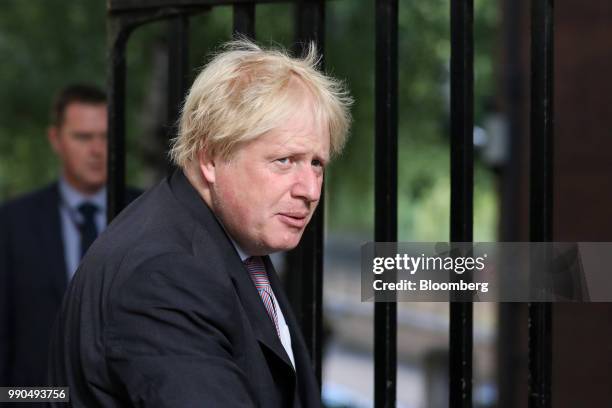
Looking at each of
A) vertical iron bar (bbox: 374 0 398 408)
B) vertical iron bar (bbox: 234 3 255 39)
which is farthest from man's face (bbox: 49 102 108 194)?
vertical iron bar (bbox: 374 0 398 408)

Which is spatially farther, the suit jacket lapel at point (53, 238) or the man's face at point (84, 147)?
the man's face at point (84, 147)

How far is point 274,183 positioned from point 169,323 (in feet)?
1.20

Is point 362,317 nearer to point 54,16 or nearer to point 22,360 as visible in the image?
point 54,16

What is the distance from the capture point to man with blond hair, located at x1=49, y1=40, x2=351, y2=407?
165 centimetres

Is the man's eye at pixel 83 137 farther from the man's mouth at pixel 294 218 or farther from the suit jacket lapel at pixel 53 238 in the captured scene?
the man's mouth at pixel 294 218

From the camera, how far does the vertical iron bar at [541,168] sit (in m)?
2.12

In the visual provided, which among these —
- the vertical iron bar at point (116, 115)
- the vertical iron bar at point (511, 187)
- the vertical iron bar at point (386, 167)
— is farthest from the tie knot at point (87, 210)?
the vertical iron bar at point (511, 187)

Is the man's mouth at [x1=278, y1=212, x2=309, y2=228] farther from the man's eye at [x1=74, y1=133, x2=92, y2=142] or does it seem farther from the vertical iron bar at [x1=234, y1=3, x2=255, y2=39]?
the man's eye at [x1=74, y1=133, x2=92, y2=142]

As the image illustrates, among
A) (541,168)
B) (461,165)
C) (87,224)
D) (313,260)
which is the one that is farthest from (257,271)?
(87,224)

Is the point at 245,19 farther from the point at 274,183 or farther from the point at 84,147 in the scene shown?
→ the point at 84,147

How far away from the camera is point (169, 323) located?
5.41 ft

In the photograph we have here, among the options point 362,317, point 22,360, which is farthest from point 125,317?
point 362,317

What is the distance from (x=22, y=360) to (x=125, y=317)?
2.56 meters

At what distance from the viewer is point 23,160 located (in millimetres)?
9992
